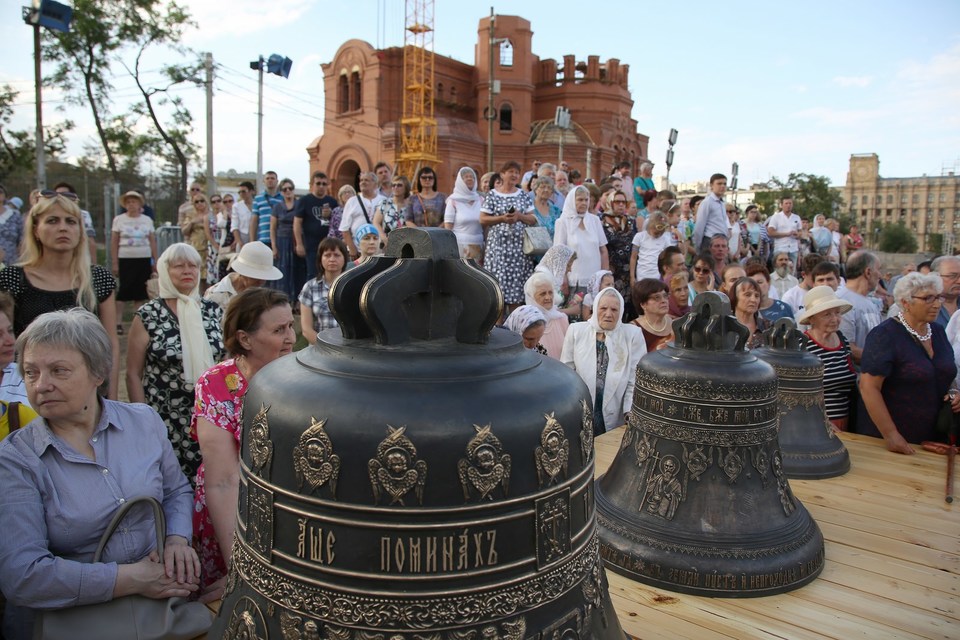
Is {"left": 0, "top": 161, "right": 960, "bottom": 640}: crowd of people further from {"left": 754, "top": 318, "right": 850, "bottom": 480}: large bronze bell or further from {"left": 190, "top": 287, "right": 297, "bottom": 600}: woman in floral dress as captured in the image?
{"left": 754, "top": 318, "right": 850, "bottom": 480}: large bronze bell

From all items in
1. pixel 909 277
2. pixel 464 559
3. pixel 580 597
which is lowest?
pixel 580 597

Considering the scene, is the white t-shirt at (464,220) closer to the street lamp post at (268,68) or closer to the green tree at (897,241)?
the street lamp post at (268,68)

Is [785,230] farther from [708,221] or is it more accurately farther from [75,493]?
[75,493]

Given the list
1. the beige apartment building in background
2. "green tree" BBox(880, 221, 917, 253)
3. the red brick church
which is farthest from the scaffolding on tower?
the beige apartment building in background

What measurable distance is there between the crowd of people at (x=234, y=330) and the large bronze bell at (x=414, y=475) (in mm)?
293

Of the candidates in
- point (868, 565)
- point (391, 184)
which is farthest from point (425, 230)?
point (391, 184)

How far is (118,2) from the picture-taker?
757 inches

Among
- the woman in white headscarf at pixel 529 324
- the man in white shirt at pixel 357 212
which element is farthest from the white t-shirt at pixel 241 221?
the woman in white headscarf at pixel 529 324

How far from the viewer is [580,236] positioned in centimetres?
709

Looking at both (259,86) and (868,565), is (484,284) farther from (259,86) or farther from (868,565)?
(259,86)

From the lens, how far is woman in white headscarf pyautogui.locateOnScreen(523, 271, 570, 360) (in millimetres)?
5320

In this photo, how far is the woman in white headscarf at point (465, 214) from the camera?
24.4ft

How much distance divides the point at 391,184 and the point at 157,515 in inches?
292

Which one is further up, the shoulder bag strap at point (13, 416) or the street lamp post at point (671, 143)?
the street lamp post at point (671, 143)
